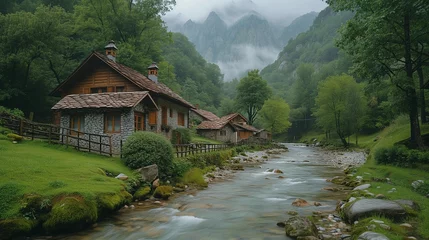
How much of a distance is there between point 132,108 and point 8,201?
12970mm

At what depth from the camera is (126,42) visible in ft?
134

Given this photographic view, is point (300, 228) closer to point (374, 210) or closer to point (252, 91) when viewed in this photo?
point (374, 210)

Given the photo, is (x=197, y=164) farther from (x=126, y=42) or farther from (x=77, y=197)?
(x=126, y=42)

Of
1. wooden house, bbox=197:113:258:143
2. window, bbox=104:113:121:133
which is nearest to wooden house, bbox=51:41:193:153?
window, bbox=104:113:121:133

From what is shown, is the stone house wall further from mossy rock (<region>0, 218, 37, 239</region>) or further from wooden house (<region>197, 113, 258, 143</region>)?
mossy rock (<region>0, 218, 37, 239</region>)

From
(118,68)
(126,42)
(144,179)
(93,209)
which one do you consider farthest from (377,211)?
(126,42)

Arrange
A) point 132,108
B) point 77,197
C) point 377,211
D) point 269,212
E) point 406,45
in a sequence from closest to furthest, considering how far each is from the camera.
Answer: point 377,211
point 77,197
point 269,212
point 406,45
point 132,108

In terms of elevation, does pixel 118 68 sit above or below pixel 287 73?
below

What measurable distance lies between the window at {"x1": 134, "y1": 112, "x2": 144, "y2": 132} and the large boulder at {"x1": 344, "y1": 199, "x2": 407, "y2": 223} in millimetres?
17189

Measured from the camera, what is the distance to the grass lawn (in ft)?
30.9

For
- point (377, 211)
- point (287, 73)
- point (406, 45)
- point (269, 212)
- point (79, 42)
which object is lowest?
point (269, 212)

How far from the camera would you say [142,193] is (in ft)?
44.2

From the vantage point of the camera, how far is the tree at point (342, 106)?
5069 cm

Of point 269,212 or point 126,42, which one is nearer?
point 269,212
